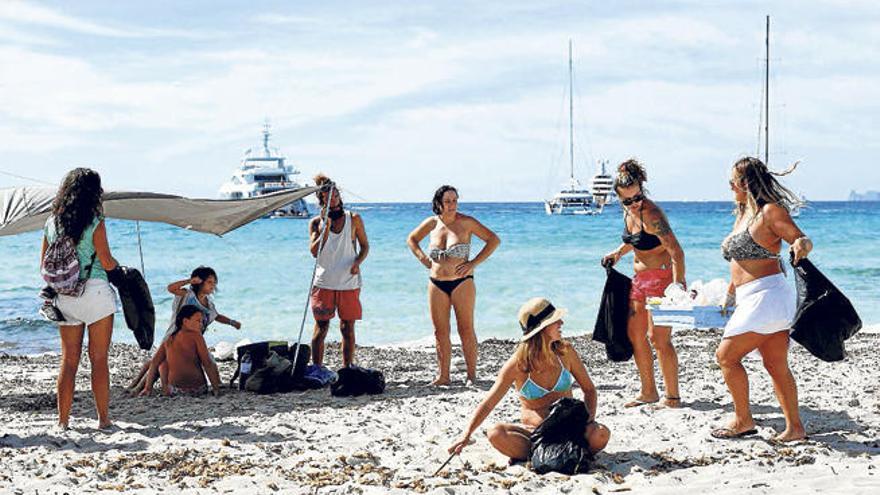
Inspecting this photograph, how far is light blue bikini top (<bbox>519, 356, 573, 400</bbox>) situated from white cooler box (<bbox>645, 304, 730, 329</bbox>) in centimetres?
81

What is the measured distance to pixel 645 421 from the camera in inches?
222

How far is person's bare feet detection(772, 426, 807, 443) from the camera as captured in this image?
4.97 metres

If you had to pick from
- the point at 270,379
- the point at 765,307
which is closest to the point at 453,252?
the point at 270,379

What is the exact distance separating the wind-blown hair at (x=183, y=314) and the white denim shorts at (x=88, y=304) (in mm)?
1437

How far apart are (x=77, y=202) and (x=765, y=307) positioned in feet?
12.2

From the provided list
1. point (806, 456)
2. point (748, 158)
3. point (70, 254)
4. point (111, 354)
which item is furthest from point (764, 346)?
point (111, 354)

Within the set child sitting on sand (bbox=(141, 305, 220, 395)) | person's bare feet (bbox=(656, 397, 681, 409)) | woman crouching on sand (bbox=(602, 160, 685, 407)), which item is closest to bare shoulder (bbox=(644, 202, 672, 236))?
woman crouching on sand (bbox=(602, 160, 685, 407))

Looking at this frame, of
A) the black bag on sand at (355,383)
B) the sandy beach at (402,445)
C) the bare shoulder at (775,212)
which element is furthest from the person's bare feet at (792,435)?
the black bag on sand at (355,383)

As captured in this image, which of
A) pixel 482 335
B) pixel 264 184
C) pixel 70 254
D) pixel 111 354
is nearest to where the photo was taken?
pixel 70 254

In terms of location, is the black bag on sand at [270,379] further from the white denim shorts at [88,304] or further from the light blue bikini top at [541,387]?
the light blue bikini top at [541,387]

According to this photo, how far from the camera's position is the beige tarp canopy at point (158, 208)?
21.7 feet

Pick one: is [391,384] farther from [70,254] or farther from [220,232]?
[70,254]

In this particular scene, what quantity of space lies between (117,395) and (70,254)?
7.04 ft

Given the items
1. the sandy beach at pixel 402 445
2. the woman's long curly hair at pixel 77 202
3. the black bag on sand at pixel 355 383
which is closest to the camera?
the sandy beach at pixel 402 445
